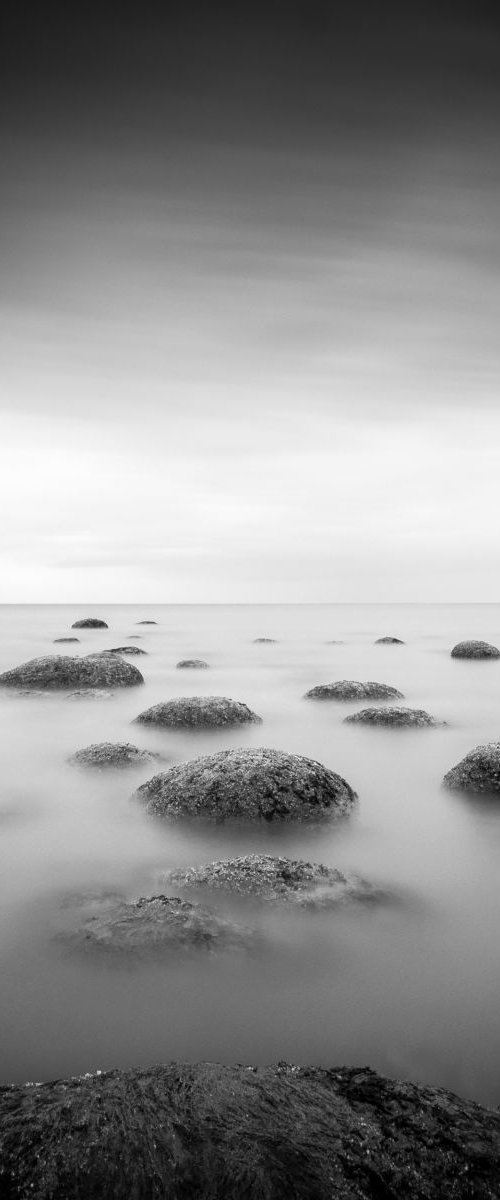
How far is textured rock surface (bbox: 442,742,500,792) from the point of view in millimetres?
6391

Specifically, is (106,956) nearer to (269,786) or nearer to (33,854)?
(33,854)

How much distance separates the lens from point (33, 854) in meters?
4.93

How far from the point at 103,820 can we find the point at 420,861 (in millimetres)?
2701

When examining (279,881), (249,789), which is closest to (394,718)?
(249,789)

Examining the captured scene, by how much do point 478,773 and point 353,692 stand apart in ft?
21.2

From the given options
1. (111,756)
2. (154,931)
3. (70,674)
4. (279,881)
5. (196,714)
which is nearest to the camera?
(154,931)

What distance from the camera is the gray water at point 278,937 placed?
109 inches

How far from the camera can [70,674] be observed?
13.4m

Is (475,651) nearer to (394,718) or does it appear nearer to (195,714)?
(394,718)

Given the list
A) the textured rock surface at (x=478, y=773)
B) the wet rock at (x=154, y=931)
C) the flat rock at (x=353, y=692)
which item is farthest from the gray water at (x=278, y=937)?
the flat rock at (x=353, y=692)

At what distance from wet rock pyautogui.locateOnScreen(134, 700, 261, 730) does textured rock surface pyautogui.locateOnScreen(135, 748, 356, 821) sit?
3.38 m

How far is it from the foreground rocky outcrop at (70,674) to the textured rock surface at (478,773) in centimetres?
856

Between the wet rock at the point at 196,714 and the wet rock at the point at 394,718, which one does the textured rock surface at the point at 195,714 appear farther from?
the wet rock at the point at 394,718

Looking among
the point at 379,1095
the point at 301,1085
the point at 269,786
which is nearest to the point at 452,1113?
the point at 379,1095
